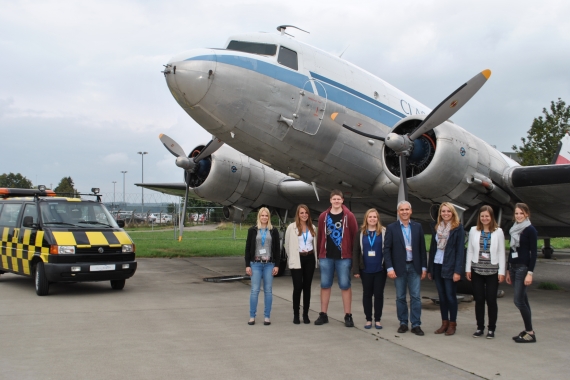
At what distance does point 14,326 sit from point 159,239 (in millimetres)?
19033

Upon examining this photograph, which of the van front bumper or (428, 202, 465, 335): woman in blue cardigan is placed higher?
(428, 202, 465, 335): woman in blue cardigan

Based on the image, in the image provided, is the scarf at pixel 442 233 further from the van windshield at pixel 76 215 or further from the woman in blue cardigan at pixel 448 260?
the van windshield at pixel 76 215

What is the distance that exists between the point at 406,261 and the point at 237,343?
2.22 m

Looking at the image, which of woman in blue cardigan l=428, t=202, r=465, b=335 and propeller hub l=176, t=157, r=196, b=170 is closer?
woman in blue cardigan l=428, t=202, r=465, b=335

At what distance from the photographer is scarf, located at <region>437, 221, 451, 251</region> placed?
19.9 ft

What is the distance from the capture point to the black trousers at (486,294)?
5766 mm

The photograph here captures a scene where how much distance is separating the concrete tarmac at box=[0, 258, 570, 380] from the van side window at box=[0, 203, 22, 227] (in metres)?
1.67

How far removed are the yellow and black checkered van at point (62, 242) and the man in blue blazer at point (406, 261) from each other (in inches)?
198

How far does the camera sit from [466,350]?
524 centimetres

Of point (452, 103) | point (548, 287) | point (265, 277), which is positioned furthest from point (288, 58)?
point (548, 287)

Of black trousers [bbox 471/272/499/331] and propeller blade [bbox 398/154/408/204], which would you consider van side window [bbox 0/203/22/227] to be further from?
black trousers [bbox 471/272/499/331]

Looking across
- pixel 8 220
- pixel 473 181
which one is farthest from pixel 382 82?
pixel 8 220

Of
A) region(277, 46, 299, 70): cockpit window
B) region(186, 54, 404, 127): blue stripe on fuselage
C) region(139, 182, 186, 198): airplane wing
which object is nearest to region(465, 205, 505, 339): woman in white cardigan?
region(186, 54, 404, 127): blue stripe on fuselage

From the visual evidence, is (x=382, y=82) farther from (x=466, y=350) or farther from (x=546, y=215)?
(x=466, y=350)
